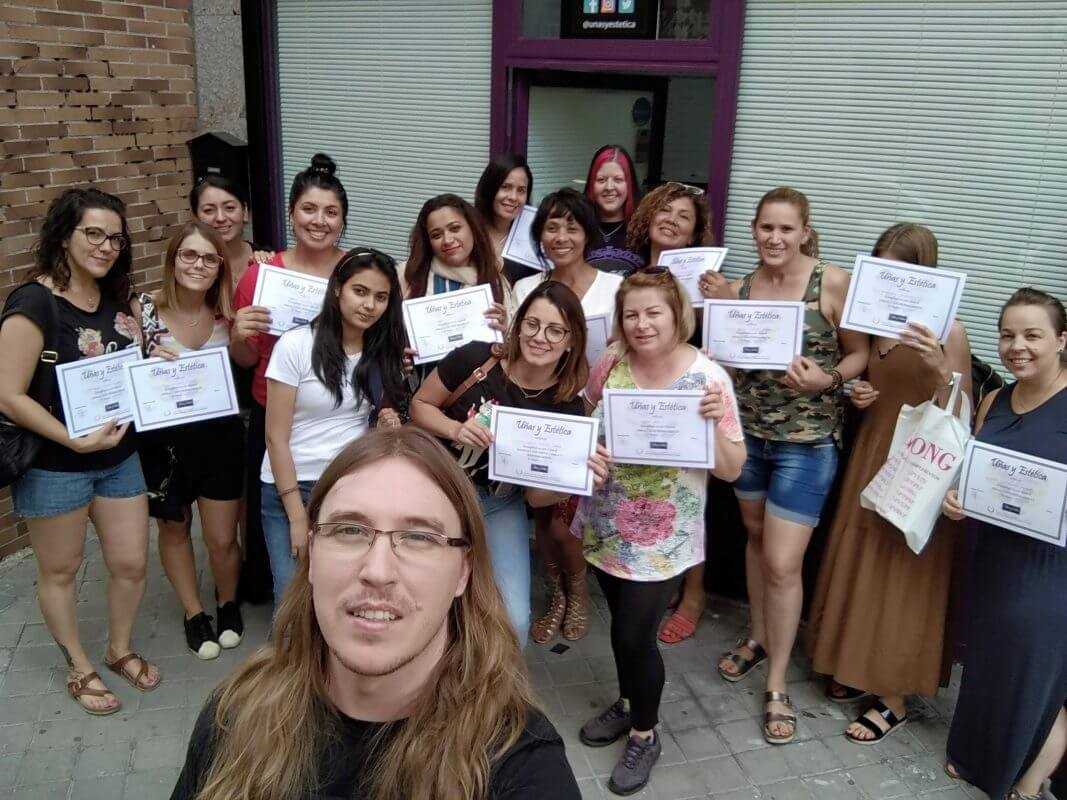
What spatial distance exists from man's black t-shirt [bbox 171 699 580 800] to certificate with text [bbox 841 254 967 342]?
211cm

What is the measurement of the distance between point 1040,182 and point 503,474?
293cm

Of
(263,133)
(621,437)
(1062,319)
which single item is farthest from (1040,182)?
(263,133)

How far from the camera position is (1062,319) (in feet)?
9.30

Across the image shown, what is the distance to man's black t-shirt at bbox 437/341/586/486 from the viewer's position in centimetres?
329

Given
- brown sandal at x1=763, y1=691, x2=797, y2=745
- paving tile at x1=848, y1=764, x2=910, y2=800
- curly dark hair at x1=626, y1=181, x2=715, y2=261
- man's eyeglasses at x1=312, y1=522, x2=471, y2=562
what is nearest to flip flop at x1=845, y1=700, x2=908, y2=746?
paving tile at x1=848, y1=764, x2=910, y2=800

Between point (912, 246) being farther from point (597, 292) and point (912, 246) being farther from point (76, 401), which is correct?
point (76, 401)

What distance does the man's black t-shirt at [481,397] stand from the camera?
329cm

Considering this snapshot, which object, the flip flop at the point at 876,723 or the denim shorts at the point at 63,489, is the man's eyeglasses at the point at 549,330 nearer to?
the denim shorts at the point at 63,489

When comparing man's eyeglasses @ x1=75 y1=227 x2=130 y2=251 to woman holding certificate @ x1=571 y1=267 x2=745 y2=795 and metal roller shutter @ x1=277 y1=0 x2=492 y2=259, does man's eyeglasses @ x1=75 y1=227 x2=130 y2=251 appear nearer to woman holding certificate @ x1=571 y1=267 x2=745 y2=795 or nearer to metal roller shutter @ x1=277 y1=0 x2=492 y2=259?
woman holding certificate @ x1=571 y1=267 x2=745 y2=795

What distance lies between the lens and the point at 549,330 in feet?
10.5

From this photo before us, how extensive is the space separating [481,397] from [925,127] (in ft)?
8.80

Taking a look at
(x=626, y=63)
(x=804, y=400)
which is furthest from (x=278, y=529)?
(x=626, y=63)

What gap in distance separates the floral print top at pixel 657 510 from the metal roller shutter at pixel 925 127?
187cm

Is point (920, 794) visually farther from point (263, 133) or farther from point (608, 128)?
point (263, 133)
